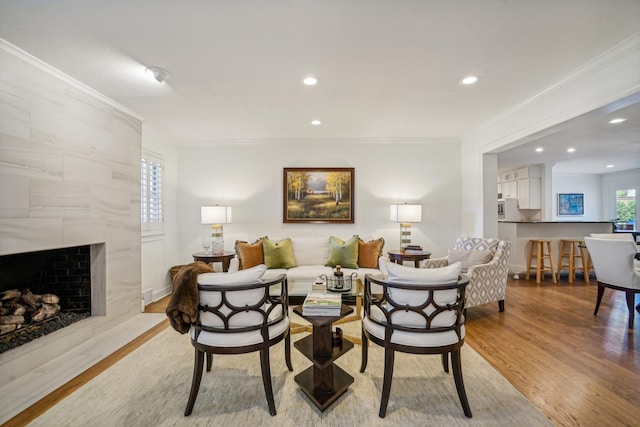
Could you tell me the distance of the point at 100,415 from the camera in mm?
1661

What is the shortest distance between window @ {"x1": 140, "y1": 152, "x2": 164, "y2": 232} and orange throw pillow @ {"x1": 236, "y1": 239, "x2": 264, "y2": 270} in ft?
4.40

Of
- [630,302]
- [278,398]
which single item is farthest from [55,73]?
[630,302]

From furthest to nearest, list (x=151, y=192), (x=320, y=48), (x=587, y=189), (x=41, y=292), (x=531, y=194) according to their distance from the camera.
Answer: (x=587, y=189)
(x=531, y=194)
(x=151, y=192)
(x=41, y=292)
(x=320, y=48)

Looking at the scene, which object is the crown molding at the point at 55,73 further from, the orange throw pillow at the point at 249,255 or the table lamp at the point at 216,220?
the orange throw pillow at the point at 249,255

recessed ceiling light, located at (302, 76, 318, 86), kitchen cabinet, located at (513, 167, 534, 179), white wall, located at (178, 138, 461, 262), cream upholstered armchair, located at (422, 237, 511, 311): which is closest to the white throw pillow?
cream upholstered armchair, located at (422, 237, 511, 311)

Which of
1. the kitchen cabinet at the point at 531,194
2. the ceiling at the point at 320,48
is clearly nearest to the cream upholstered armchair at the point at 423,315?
the ceiling at the point at 320,48

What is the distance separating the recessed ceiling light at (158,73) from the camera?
2326mm

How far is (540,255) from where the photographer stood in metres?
4.71

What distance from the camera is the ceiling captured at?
5.46 feet

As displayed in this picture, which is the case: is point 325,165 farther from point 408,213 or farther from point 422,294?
point 422,294

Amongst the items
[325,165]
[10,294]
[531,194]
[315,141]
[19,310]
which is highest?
[315,141]

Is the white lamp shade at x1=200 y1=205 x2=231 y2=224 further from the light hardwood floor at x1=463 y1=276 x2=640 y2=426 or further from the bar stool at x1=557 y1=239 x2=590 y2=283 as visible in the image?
the bar stool at x1=557 y1=239 x2=590 y2=283

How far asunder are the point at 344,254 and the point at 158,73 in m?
2.95

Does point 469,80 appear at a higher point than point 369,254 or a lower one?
higher
